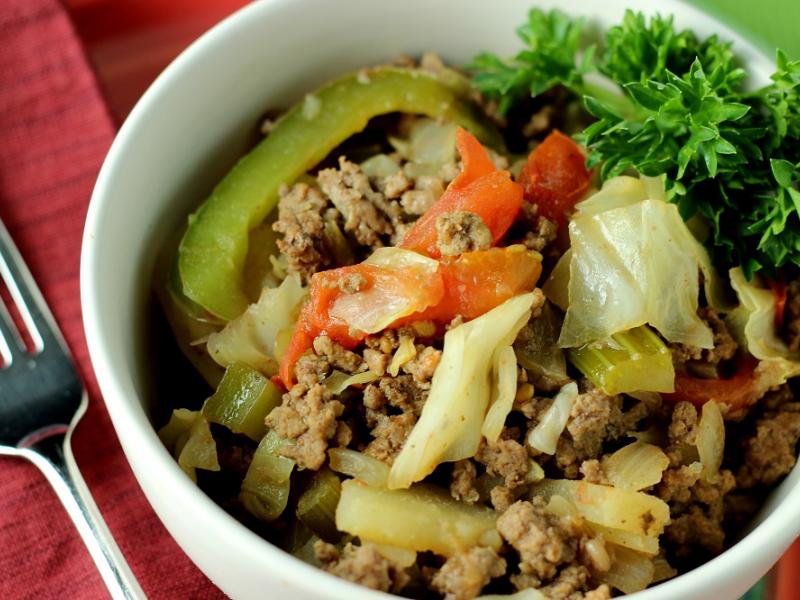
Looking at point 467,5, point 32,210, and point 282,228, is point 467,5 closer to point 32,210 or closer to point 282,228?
point 282,228

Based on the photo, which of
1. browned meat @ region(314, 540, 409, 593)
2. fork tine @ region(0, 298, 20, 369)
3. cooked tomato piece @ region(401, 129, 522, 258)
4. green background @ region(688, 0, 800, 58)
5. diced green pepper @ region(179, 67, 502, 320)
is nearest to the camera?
browned meat @ region(314, 540, 409, 593)

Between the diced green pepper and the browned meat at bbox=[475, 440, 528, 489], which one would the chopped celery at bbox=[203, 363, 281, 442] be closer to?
the diced green pepper

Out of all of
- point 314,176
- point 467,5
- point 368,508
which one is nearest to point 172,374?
point 314,176

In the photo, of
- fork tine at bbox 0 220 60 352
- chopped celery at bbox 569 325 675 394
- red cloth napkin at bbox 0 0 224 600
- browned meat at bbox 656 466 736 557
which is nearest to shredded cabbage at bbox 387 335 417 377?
chopped celery at bbox 569 325 675 394

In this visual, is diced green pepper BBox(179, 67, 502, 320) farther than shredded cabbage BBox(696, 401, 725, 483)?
Yes

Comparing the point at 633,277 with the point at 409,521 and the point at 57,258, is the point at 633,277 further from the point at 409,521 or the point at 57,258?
the point at 57,258

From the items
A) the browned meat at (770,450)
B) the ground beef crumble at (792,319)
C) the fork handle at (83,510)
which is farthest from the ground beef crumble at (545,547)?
the fork handle at (83,510)
